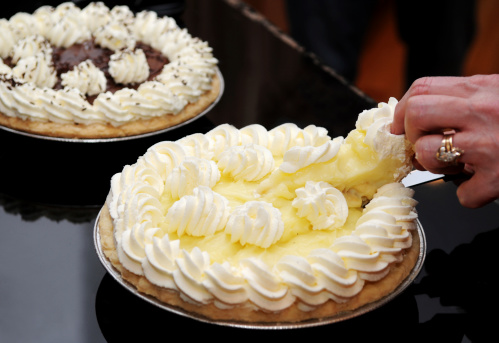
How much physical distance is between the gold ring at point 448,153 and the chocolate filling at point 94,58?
1460mm

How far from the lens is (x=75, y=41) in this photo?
293 centimetres

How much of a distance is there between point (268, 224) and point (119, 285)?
1.67 feet

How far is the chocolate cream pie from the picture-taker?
236 centimetres

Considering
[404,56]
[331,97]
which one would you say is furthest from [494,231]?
[404,56]

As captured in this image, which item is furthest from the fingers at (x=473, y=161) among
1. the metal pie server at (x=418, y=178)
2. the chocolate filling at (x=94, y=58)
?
the chocolate filling at (x=94, y=58)

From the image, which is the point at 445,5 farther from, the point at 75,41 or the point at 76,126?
the point at 76,126

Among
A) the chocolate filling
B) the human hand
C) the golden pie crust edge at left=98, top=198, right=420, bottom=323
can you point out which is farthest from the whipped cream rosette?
the chocolate filling

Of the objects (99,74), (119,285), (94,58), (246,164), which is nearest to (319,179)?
(246,164)

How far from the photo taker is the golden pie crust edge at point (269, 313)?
1.50m

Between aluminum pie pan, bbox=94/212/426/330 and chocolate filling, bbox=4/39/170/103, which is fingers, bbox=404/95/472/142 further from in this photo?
chocolate filling, bbox=4/39/170/103

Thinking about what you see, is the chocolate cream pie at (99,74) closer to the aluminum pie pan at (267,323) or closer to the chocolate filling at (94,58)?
the chocolate filling at (94,58)

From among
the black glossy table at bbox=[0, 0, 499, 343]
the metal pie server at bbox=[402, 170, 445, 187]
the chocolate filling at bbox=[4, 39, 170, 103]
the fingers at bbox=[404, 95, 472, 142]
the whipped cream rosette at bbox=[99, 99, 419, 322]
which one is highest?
the fingers at bbox=[404, 95, 472, 142]

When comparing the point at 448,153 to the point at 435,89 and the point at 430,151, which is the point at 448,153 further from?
the point at 435,89

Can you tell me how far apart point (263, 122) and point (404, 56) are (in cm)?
246
